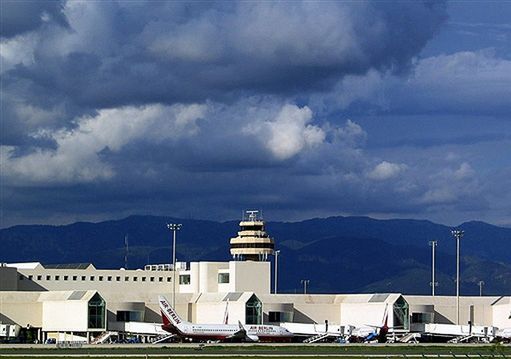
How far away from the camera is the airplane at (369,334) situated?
6147 inches

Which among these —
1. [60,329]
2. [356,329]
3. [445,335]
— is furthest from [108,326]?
[445,335]

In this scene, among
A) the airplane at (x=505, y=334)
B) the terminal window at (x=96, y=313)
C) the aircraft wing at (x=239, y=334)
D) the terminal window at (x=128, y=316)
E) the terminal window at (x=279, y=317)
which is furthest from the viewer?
the terminal window at (x=279, y=317)

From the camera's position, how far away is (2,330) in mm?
161875

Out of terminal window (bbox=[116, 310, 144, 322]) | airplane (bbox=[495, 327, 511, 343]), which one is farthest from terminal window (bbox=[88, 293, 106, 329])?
airplane (bbox=[495, 327, 511, 343])

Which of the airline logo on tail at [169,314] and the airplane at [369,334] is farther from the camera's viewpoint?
the airplane at [369,334]

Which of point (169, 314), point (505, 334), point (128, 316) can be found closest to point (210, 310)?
point (128, 316)

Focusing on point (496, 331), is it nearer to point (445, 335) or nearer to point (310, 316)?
point (445, 335)

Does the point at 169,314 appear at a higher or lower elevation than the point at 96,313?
higher

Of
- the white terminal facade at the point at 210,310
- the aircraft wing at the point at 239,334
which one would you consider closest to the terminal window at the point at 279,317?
the white terminal facade at the point at 210,310

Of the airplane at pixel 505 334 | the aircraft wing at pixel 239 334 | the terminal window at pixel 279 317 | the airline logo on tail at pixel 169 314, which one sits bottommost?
Result: the airplane at pixel 505 334

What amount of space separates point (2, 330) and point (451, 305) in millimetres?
68758

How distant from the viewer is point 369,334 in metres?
159

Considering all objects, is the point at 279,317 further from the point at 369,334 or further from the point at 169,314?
the point at 169,314

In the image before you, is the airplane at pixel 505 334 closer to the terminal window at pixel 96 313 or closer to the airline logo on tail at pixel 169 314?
the airline logo on tail at pixel 169 314
